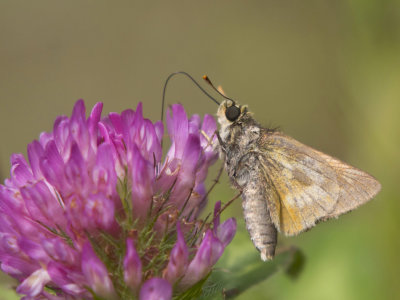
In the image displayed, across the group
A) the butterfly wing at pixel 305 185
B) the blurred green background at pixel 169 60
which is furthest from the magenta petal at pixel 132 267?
the blurred green background at pixel 169 60

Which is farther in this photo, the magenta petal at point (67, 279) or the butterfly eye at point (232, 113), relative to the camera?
the butterfly eye at point (232, 113)

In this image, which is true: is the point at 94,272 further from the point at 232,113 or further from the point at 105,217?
the point at 232,113

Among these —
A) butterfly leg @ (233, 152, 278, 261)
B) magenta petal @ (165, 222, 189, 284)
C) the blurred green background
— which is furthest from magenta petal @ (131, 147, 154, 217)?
the blurred green background

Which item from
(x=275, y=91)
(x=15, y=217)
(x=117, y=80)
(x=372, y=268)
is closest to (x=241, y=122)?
(x=15, y=217)

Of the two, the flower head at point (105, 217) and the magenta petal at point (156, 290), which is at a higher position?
the flower head at point (105, 217)

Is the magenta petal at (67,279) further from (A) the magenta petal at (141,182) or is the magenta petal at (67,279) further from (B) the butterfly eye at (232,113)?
(B) the butterfly eye at (232,113)

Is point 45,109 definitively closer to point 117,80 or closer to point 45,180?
point 117,80

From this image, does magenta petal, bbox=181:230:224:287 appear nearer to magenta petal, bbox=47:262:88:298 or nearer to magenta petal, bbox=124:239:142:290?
magenta petal, bbox=124:239:142:290
